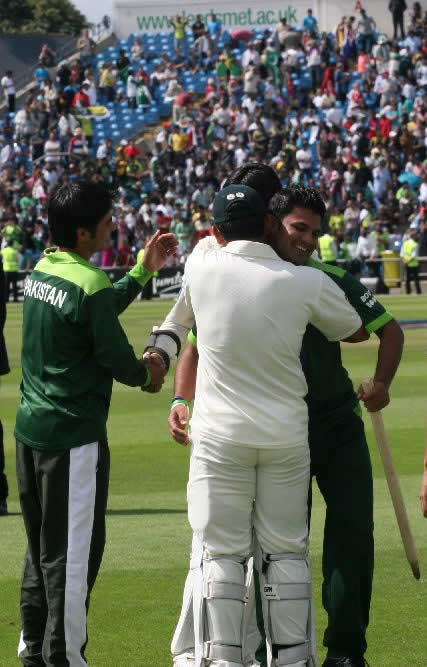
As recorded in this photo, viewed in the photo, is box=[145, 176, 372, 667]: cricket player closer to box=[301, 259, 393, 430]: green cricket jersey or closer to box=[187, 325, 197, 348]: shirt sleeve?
box=[301, 259, 393, 430]: green cricket jersey

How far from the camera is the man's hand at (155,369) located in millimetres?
6121

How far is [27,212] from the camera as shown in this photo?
45.6 m

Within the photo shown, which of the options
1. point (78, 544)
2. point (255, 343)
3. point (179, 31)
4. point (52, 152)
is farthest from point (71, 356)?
point (179, 31)

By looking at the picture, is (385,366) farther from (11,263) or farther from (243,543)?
(11,263)

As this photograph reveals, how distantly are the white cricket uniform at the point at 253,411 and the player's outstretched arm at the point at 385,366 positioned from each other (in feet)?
1.70

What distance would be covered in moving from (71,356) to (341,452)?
122cm

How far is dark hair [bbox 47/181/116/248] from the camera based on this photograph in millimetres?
5867

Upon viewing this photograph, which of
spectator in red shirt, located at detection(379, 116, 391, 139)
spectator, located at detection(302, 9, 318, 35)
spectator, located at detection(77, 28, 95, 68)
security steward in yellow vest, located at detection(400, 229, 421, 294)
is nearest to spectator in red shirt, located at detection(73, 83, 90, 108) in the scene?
spectator, located at detection(77, 28, 95, 68)

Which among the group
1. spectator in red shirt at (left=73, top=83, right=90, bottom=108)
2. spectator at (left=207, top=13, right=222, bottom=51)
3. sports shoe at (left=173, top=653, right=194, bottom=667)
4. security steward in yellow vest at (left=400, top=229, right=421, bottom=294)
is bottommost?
security steward in yellow vest at (left=400, top=229, right=421, bottom=294)

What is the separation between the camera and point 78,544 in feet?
18.6

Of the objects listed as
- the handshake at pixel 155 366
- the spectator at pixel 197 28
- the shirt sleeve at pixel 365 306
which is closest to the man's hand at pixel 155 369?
the handshake at pixel 155 366

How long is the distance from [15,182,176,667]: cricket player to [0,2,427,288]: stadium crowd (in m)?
31.9

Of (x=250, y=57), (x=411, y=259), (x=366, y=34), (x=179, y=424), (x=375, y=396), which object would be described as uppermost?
(x=375, y=396)

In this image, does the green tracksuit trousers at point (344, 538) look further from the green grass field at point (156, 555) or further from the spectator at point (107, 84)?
the spectator at point (107, 84)
